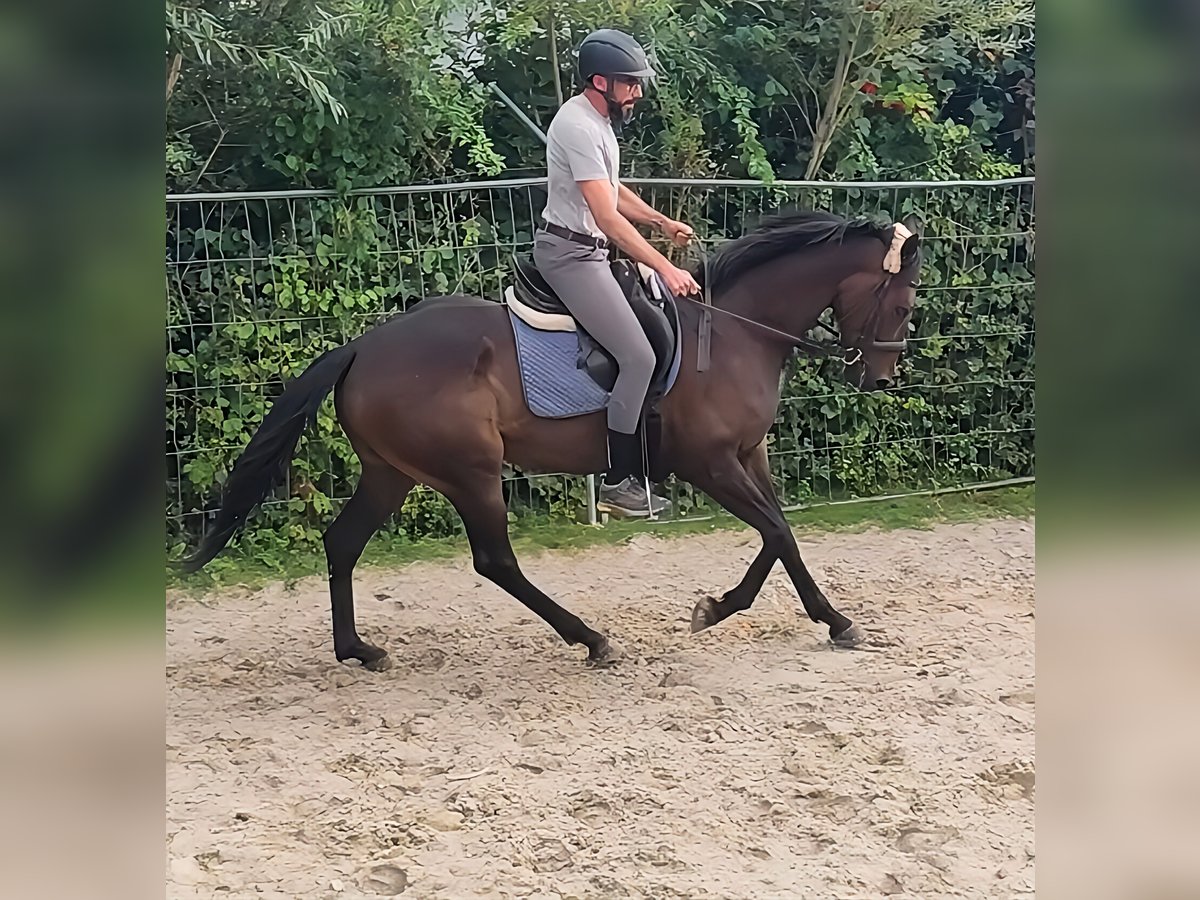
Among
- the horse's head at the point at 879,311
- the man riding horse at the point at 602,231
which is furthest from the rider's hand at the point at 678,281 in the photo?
the horse's head at the point at 879,311

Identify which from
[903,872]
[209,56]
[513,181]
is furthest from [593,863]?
[209,56]

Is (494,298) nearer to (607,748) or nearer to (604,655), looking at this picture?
(604,655)

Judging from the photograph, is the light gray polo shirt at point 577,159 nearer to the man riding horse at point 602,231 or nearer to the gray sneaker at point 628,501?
the man riding horse at point 602,231

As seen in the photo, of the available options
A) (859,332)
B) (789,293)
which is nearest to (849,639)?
(859,332)

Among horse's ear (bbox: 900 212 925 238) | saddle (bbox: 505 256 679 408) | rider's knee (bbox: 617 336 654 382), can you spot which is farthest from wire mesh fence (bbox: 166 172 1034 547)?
rider's knee (bbox: 617 336 654 382)

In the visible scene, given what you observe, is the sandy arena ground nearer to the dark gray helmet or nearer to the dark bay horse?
the dark bay horse

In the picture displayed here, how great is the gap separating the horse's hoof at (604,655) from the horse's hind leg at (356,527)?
0.77 metres

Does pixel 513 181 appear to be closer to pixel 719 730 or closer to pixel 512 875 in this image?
pixel 719 730

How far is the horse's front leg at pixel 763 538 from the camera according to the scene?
13.1 feet

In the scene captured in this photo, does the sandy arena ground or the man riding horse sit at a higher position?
the man riding horse

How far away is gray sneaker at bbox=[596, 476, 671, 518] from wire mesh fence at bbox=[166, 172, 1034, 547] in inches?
4.9

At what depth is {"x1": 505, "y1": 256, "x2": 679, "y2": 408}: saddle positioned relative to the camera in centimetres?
382
